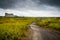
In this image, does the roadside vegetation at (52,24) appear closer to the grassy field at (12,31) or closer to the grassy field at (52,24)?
the grassy field at (52,24)

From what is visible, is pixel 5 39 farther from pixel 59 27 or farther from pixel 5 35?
pixel 59 27

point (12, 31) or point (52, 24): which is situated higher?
point (12, 31)

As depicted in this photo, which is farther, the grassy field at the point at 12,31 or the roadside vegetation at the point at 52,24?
the roadside vegetation at the point at 52,24

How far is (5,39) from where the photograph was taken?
584cm

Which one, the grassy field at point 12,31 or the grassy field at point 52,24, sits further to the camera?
the grassy field at point 52,24

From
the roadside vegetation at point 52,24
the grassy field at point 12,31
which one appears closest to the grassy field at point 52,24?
the roadside vegetation at point 52,24

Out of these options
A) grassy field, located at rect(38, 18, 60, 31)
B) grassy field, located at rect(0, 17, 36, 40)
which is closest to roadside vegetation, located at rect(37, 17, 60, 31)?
grassy field, located at rect(38, 18, 60, 31)

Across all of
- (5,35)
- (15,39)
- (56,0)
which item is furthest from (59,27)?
(5,35)

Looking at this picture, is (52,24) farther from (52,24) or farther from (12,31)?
(12,31)

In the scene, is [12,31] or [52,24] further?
[52,24]

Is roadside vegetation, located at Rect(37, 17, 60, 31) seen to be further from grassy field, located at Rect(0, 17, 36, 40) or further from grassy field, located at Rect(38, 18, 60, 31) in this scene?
grassy field, located at Rect(0, 17, 36, 40)

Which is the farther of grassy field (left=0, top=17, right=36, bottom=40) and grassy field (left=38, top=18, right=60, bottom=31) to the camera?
grassy field (left=38, top=18, right=60, bottom=31)

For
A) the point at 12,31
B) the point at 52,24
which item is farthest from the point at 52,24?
the point at 12,31

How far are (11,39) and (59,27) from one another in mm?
Result: 7564
